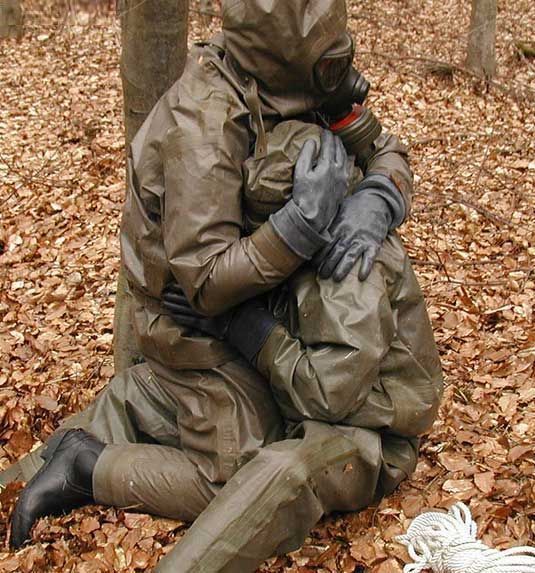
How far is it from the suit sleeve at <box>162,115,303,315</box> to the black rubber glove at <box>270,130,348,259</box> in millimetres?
49

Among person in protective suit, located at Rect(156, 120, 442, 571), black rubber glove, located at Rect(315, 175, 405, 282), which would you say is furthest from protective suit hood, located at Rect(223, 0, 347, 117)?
black rubber glove, located at Rect(315, 175, 405, 282)

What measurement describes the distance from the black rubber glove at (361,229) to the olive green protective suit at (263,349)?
7 cm

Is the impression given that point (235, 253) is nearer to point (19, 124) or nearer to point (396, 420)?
point (396, 420)

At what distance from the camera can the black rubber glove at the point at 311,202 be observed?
2961 millimetres

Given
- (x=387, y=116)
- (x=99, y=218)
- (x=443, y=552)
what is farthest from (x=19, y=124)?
(x=443, y=552)

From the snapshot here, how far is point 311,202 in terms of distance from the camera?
300 cm

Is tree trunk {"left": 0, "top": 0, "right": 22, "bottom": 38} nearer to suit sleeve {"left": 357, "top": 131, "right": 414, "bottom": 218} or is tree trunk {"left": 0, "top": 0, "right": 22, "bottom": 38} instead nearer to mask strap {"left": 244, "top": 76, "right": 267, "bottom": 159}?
suit sleeve {"left": 357, "top": 131, "right": 414, "bottom": 218}

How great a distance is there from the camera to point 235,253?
2965 mm

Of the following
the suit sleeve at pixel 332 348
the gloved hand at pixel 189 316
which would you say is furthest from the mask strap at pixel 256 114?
the gloved hand at pixel 189 316

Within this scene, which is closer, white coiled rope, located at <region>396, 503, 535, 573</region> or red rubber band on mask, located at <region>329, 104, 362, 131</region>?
white coiled rope, located at <region>396, 503, 535, 573</region>

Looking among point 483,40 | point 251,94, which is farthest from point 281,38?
point 483,40

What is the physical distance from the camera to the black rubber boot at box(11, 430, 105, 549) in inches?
135

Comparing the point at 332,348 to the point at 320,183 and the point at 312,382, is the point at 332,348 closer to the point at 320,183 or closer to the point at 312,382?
the point at 312,382

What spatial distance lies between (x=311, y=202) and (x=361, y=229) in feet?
1.17
